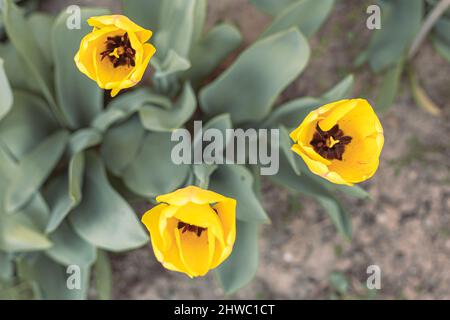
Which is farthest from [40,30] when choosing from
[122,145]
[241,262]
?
[241,262]

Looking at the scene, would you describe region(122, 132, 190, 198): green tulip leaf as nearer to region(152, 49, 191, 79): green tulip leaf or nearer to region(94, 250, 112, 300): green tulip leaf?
region(152, 49, 191, 79): green tulip leaf

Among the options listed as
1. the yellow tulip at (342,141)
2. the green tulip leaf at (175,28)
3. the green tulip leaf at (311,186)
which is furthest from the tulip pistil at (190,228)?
the green tulip leaf at (175,28)

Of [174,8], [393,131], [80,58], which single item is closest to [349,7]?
[393,131]

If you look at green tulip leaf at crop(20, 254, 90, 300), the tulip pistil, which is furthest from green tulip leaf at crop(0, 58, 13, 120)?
the tulip pistil

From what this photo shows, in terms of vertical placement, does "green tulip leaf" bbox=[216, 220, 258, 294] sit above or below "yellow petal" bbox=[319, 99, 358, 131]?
below

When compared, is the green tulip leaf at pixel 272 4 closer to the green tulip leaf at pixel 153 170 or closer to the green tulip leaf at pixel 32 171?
the green tulip leaf at pixel 153 170

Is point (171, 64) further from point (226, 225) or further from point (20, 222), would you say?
point (20, 222)
